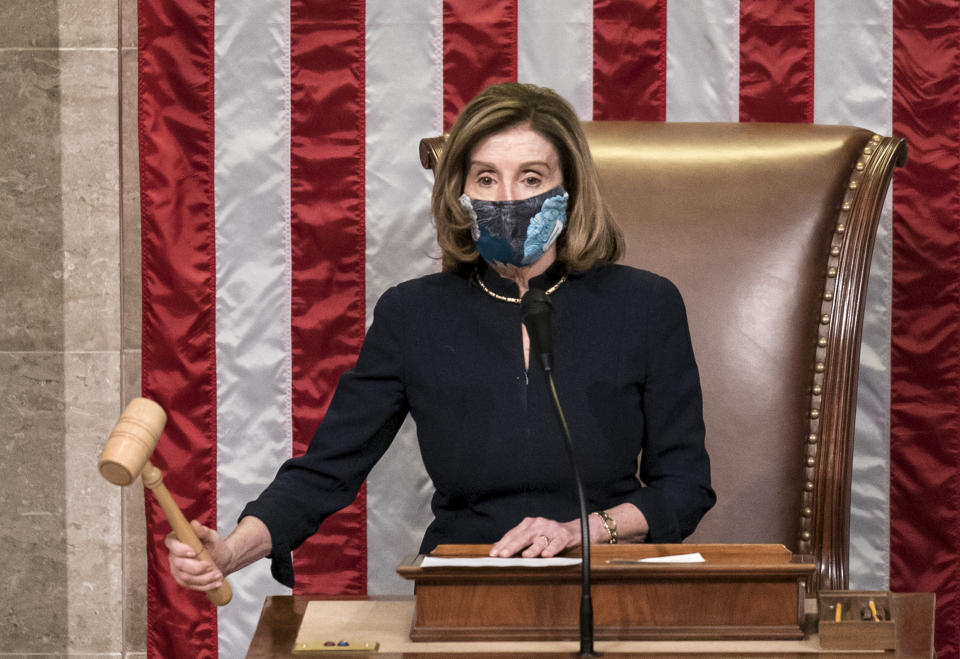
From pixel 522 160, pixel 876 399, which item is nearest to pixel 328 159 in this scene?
pixel 522 160

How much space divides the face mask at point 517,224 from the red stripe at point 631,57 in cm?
77

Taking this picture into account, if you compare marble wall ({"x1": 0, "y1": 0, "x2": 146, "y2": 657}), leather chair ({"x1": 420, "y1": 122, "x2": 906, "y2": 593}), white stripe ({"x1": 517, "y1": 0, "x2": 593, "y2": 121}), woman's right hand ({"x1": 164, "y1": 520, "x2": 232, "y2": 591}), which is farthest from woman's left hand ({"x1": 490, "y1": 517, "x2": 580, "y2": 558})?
marble wall ({"x1": 0, "y1": 0, "x2": 146, "y2": 657})

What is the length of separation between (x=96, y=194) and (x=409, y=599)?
1.54 meters

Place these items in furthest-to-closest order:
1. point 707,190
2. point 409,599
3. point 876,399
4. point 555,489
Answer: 1. point 876,399
2. point 707,190
3. point 555,489
4. point 409,599

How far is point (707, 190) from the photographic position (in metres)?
2.28

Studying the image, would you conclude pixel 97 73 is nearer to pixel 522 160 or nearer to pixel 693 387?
pixel 522 160

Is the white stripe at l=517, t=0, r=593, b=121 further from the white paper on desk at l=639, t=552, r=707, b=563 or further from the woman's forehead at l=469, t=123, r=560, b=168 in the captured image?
the white paper on desk at l=639, t=552, r=707, b=563

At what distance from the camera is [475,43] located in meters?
2.64

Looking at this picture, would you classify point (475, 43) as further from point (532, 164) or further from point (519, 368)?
point (519, 368)

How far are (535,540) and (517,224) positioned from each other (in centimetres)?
60

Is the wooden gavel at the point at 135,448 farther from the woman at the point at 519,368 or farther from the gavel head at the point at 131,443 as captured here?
the woman at the point at 519,368

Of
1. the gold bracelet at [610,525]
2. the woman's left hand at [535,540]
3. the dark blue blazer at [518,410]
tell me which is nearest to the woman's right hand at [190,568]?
the woman's left hand at [535,540]

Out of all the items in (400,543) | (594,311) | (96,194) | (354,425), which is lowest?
(400,543)

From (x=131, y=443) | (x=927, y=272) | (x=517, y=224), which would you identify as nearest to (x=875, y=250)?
(x=927, y=272)
